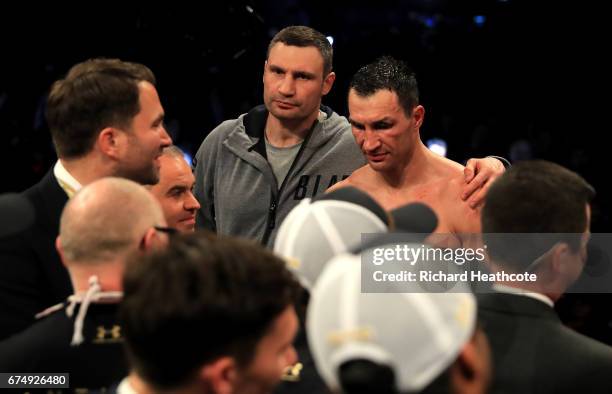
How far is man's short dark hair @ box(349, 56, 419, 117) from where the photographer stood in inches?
153

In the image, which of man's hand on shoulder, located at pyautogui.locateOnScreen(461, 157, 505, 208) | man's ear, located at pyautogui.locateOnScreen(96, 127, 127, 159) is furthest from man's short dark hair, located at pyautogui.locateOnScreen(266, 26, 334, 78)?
man's ear, located at pyautogui.locateOnScreen(96, 127, 127, 159)

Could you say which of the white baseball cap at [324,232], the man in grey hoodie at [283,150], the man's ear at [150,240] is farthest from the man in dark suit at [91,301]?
the man in grey hoodie at [283,150]

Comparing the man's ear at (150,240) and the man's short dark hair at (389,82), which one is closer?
the man's ear at (150,240)

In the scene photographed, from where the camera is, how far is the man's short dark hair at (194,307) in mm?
1520

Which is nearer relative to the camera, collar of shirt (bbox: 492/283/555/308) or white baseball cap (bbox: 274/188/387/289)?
white baseball cap (bbox: 274/188/387/289)

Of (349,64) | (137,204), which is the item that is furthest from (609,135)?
(137,204)

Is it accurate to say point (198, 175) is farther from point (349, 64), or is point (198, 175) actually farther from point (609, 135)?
point (609, 135)

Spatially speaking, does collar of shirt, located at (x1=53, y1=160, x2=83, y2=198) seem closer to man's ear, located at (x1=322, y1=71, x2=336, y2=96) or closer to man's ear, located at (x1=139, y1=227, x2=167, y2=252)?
man's ear, located at (x1=139, y1=227, x2=167, y2=252)

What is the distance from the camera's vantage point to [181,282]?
1.53 meters

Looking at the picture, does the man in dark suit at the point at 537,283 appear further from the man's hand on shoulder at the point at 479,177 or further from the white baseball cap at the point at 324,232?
the man's hand on shoulder at the point at 479,177

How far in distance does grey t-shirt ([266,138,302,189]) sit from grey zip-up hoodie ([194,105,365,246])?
0.03m

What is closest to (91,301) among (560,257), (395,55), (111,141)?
(111,141)

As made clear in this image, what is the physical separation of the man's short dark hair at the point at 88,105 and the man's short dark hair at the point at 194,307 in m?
1.37

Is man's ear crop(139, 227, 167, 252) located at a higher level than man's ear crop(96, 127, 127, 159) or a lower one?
lower
